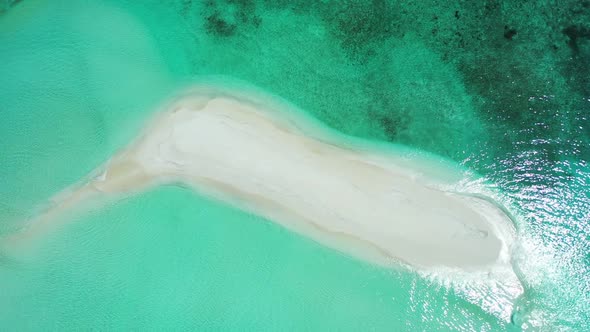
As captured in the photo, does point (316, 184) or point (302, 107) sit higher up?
point (302, 107)

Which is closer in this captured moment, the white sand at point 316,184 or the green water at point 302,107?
the green water at point 302,107

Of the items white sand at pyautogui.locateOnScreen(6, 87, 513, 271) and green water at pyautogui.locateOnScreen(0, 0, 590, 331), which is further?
white sand at pyautogui.locateOnScreen(6, 87, 513, 271)

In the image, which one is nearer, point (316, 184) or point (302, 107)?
point (316, 184)

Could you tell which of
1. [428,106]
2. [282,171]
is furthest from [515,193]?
[282,171]
